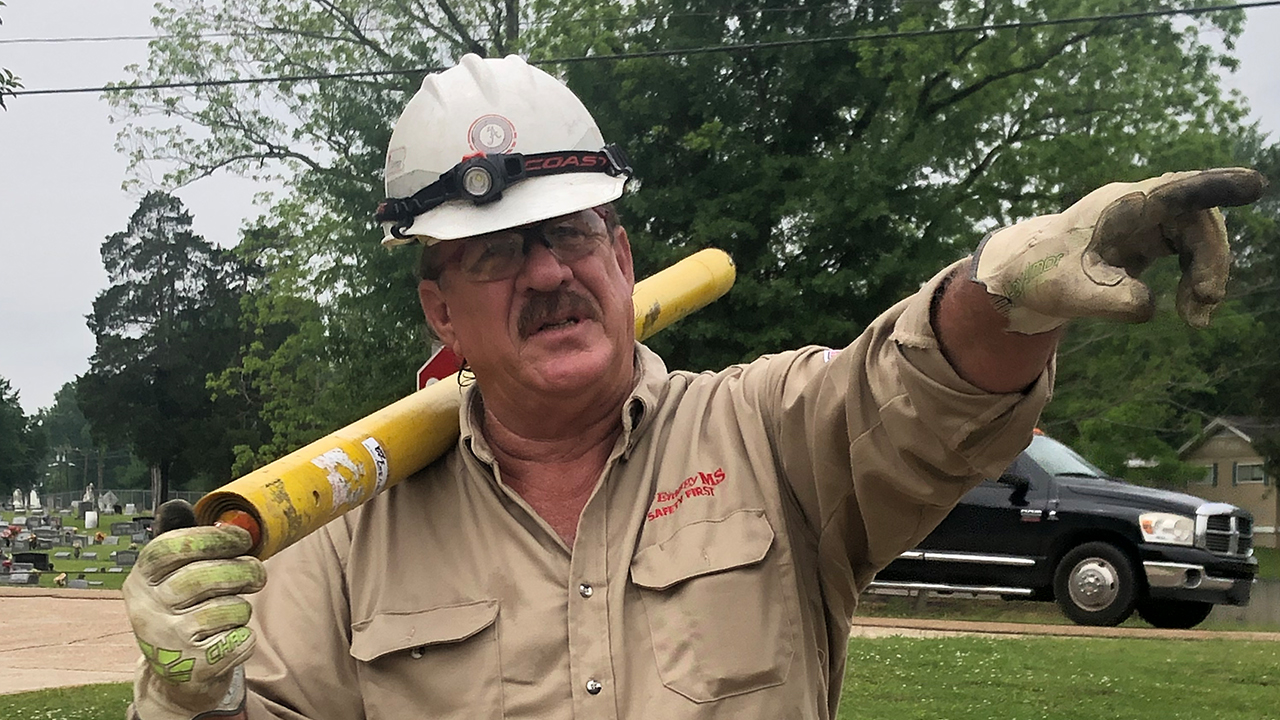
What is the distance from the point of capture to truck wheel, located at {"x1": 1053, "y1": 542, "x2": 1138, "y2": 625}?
10.9 meters

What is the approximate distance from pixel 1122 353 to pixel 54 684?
17.0 meters

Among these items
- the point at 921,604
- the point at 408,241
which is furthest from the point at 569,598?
the point at 921,604

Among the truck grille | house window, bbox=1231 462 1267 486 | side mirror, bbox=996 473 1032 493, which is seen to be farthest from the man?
house window, bbox=1231 462 1267 486

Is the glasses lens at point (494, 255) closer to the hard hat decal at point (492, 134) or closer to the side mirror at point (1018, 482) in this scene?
the hard hat decal at point (492, 134)

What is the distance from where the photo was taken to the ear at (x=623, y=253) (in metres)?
2.56

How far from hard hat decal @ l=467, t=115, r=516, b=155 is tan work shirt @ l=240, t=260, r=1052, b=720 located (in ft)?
1.68

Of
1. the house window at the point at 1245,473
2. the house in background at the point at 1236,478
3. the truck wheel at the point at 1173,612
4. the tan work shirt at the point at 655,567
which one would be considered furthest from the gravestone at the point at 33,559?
the house window at the point at 1245,473

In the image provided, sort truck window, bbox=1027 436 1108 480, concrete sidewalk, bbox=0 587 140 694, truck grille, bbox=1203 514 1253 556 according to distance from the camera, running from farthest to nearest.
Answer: truck window, bbox=1027 436 1108 480
truck grille, bbox=1203 514 1253 556
concrete sidewalk, bbox=0 587 140 694

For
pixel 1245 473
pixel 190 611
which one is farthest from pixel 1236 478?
pixel 190 611

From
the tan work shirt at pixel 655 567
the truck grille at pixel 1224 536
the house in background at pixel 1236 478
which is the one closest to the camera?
the tan work shirt at pixel 655 567

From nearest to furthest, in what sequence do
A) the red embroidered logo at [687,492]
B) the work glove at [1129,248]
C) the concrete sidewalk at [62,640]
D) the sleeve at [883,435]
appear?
the work glove at [1129,248] < the sleeve at [883,435] < the red embroidered logo at [687,492] < the concrete sidewalk at [62,640]

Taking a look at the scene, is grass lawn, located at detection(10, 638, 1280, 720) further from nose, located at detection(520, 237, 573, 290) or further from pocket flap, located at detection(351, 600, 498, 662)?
nose, located at detection(520, 237, 573, 290)

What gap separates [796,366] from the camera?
233cm

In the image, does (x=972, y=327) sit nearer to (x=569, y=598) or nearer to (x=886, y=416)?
(x=886, y=416)
